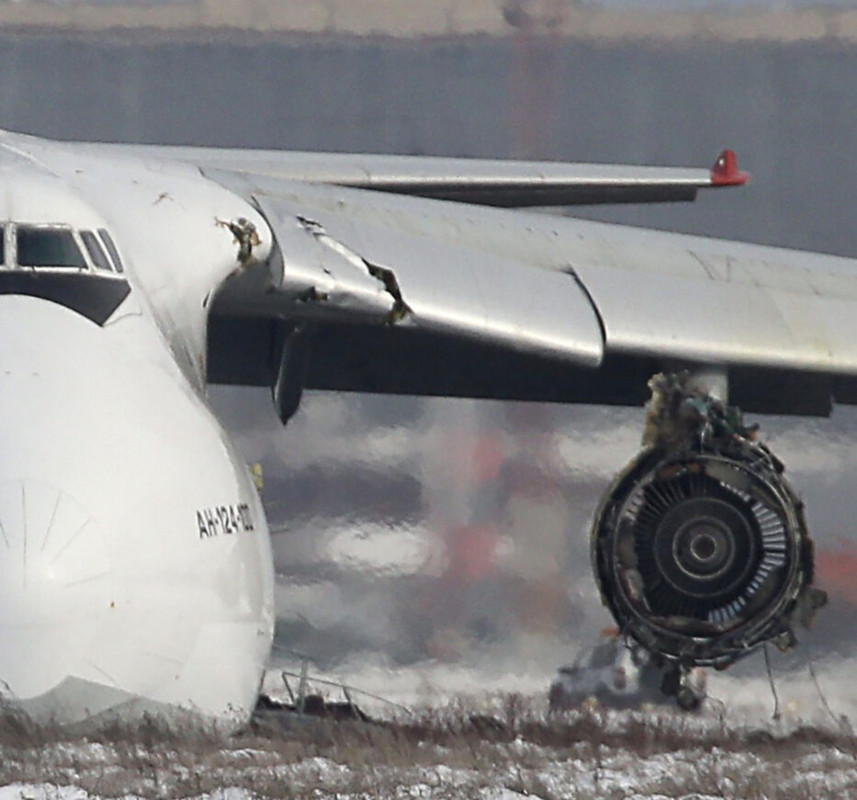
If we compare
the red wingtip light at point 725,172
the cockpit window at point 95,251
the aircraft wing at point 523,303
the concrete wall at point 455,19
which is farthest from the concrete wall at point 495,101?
the cockpit window at point 95,251

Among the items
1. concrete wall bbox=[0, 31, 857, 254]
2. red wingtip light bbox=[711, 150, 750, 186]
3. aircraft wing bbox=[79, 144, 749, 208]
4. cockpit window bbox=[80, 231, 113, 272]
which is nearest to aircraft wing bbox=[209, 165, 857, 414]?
aircraft wing bbox=[79, 144, 749, 208]

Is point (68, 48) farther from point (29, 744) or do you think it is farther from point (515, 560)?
point (29, 744)

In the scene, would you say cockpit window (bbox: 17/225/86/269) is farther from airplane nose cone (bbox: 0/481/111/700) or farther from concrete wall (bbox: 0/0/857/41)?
concrete wall (bbox: 0/0/857/41)

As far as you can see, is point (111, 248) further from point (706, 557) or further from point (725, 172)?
point (725, 172)

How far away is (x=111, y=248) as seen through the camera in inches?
421

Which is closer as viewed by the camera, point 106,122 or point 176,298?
point 176,298

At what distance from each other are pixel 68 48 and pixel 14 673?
384 inches

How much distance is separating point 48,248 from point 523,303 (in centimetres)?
349

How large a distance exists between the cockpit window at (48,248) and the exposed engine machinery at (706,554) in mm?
3829

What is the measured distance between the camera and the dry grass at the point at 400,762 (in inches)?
328

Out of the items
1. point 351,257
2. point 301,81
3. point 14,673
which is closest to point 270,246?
point 351,257

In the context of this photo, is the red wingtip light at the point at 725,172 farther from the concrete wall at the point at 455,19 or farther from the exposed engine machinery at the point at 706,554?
the exposed engine machinery at the point at 706,554

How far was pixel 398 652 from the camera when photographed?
15.7 metres

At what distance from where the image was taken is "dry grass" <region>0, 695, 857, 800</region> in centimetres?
834
